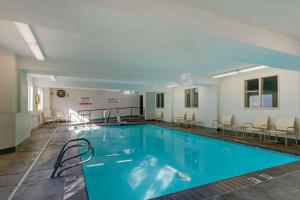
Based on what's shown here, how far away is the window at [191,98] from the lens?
987cm

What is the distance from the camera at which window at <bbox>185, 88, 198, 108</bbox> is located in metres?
9.87

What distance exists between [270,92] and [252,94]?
69cm

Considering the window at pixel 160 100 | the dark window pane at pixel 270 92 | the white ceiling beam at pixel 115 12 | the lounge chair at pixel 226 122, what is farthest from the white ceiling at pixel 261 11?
the window at pixel 160 100

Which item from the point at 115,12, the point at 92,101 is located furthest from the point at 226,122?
the point at 92,101

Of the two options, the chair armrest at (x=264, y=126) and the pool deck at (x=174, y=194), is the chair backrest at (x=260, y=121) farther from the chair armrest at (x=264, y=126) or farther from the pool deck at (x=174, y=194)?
the pool deck at (x=174, y=194)

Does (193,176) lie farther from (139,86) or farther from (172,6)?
(139,86)

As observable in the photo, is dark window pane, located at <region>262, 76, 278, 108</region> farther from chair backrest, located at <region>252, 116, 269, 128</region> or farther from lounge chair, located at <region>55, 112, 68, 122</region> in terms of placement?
lounge chair, located at <region>55, 112, 68, 122</region>

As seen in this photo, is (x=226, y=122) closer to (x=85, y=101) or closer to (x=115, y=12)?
(x=115, y=12)

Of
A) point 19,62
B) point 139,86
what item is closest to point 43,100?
point 139,86

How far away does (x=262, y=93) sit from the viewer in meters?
6.42

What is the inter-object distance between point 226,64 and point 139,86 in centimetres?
635

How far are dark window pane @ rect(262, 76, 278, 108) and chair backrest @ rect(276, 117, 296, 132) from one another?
59 cm

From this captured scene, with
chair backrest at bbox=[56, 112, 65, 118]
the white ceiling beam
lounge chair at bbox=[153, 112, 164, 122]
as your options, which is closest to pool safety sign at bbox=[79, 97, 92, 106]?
chair backrest at bbox=[56, 112, 65, 118]

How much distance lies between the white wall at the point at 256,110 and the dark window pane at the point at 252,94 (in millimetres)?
163
